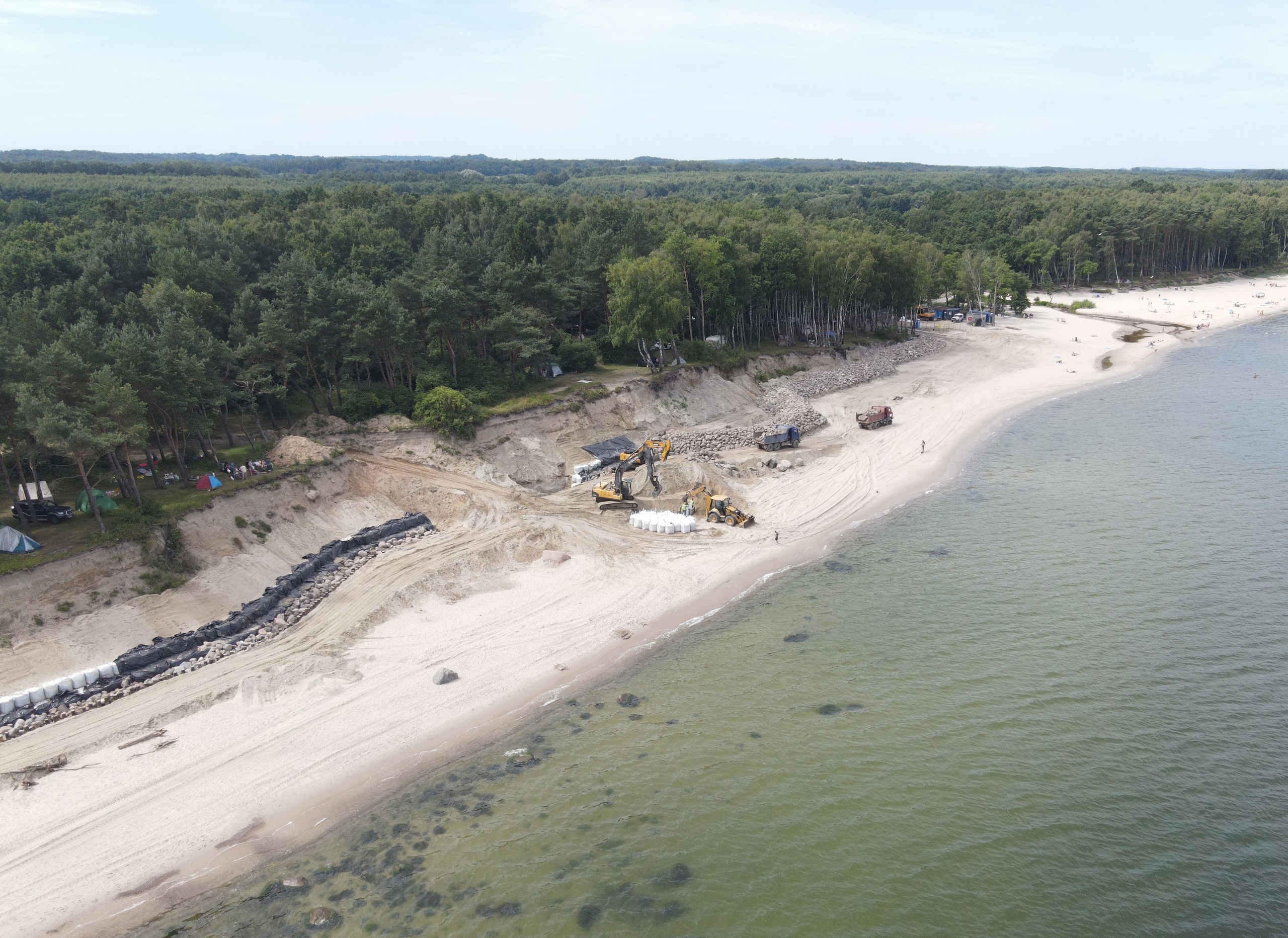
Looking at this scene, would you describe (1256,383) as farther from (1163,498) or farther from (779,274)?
(779,274)

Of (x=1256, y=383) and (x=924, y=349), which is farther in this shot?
(x=924, y=349)

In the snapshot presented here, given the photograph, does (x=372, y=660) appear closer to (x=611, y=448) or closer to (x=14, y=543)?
(x=14, y=543)

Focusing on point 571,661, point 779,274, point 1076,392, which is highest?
point 779,274

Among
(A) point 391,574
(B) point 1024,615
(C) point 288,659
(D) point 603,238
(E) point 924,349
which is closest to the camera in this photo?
(C) point 288,659

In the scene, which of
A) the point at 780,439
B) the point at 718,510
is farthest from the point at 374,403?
the point at 780,439

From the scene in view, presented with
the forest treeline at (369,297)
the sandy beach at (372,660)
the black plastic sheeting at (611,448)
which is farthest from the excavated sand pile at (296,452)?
the black plastic sheeting at (611,448)

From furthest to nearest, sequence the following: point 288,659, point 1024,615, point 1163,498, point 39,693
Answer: point 1163,498 < point 1024,615 < point 288,659 < point 39,693

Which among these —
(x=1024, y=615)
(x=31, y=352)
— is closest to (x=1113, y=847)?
(x=1024, y=615)

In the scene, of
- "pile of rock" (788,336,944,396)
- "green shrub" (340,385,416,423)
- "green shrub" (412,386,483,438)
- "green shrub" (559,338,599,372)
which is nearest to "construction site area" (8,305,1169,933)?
"green shrub" (412,386,483,438)
